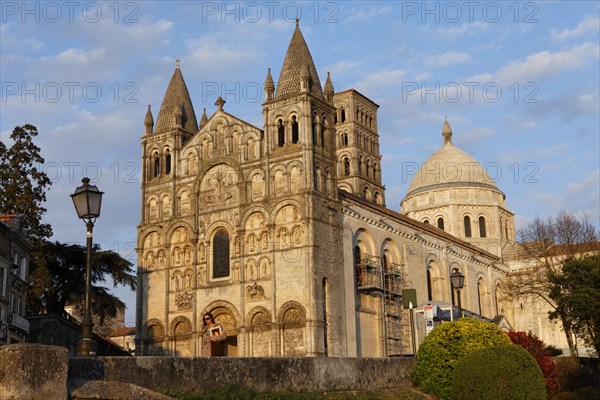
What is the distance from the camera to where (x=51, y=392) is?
10727 mm

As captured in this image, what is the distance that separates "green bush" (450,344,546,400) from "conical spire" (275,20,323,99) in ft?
86.5

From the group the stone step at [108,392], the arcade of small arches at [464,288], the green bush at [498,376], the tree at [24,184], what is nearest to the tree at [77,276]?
the tree at [24,184]

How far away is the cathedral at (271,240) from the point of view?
143 ft

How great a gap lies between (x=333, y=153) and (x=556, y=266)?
21.2 metres

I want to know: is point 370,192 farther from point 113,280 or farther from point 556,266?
point 113,280

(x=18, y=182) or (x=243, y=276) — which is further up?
(x=18, y=182)

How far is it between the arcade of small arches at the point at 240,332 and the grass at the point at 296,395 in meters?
17.8

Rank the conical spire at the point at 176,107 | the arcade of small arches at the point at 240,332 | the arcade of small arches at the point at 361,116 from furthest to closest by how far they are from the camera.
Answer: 1. the arcade of small arches at the point at 361,116
2. the conical spire at the point at 176,107
3. the arcade of small arches at the point at 240,332

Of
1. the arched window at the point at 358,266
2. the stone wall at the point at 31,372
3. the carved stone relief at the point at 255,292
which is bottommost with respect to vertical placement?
the stone wall at the point at 31,372

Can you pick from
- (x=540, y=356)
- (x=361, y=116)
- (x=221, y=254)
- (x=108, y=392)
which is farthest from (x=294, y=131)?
(x=108, y=392)

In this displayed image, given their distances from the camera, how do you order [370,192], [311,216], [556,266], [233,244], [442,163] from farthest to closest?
[442,163], [370,192], [556,266], [233,244], [311,216]

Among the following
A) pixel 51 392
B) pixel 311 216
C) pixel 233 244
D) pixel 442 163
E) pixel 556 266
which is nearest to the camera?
pixel 51 392

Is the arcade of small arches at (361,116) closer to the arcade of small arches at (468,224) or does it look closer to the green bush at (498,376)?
the arcade of small arches at (468,224)

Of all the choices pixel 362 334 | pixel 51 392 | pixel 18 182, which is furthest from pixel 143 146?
pixel 51 392
